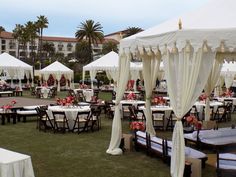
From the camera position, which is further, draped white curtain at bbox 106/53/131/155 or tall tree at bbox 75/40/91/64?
tall tree at bbox 75/40/91/64

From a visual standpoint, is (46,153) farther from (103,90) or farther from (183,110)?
(103,90)

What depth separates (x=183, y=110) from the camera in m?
6.82

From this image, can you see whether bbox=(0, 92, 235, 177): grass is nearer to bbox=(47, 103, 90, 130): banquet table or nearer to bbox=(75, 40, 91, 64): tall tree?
bbox=(47, 103, 90, 130): banquet table

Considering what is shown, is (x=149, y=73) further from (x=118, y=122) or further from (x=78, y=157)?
(x=78, y=157)

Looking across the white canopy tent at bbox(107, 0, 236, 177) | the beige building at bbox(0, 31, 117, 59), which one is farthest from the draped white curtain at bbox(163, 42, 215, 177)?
the beige building at bbox(0, 31, 117, 59)

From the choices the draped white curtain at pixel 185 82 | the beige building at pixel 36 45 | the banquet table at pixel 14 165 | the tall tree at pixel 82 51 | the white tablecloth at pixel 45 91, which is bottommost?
the banquet table at pixel 14 165

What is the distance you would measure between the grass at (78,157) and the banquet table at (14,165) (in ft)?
5.50

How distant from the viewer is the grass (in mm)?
7727

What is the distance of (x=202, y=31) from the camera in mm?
6512

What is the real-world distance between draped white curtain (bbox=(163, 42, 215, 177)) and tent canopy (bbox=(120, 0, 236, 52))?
15 centimetres

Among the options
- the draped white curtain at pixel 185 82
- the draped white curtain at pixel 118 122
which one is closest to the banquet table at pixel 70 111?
the draped white curtain at pixel 118 122

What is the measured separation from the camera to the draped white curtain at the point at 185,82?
261 inches

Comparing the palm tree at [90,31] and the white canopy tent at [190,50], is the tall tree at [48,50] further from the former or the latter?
the white canopy tent at [190,50]

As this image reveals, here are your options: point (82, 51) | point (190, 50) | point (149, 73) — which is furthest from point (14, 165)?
point (82, 51)
